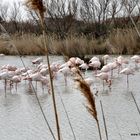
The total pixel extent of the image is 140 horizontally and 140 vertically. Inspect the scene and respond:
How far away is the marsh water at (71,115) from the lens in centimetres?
400

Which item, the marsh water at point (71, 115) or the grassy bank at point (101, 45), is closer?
the marsh water at point (71, 115)

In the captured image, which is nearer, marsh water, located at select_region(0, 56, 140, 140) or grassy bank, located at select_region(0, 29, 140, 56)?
marsh water, located at select_region(0, 56, 140, 140)

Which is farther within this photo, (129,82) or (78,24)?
(78,24)

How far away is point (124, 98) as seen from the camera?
19.3ft

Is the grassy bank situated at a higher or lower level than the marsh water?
higher

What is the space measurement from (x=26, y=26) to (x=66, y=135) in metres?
18.8

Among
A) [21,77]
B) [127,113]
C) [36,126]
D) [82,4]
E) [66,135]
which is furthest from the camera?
[82,4]

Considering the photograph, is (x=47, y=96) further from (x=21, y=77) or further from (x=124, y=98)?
(x=21, y=77)

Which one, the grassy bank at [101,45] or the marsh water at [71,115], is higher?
the grassy bank at [101,45]

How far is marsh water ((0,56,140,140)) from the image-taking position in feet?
13.1

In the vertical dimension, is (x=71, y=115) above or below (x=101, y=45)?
below

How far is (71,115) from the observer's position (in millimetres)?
4895

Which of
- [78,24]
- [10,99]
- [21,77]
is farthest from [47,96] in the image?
[78,24]

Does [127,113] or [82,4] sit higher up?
[82,4]
